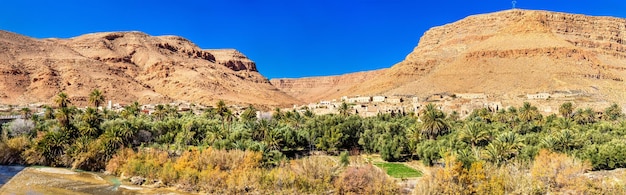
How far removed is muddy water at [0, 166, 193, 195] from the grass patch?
17793mm

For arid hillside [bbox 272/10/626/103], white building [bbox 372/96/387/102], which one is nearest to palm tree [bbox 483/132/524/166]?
arid hillside [bbox 272/10/626/103]

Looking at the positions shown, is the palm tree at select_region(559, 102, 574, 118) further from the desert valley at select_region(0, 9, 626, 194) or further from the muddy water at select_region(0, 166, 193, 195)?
the muddy water at select_region(0, 166, 193, 195)

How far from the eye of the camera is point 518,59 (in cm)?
11556

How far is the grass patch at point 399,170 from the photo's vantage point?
3738 centimetres

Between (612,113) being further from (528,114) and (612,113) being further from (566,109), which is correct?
(528,114)

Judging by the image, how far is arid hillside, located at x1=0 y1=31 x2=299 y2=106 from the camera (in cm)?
10769

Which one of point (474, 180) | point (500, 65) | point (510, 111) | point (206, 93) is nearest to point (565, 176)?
point (474, 180)

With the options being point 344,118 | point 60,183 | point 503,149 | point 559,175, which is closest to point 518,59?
point 344,118

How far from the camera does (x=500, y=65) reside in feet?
374

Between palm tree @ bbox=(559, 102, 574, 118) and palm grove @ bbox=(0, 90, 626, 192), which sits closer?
palm grove @ bbox=(0, 90, 626, 192)

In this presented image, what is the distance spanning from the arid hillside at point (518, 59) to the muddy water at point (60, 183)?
75202mm

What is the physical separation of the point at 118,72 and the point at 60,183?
10307cm

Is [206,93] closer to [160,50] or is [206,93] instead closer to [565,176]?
[160,50]

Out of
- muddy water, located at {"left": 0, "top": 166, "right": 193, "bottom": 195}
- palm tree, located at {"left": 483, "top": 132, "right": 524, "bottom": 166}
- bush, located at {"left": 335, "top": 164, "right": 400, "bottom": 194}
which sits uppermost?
palm tree, located at {"left": 483, "top": 132, "right": 524, "bottom": 166}
